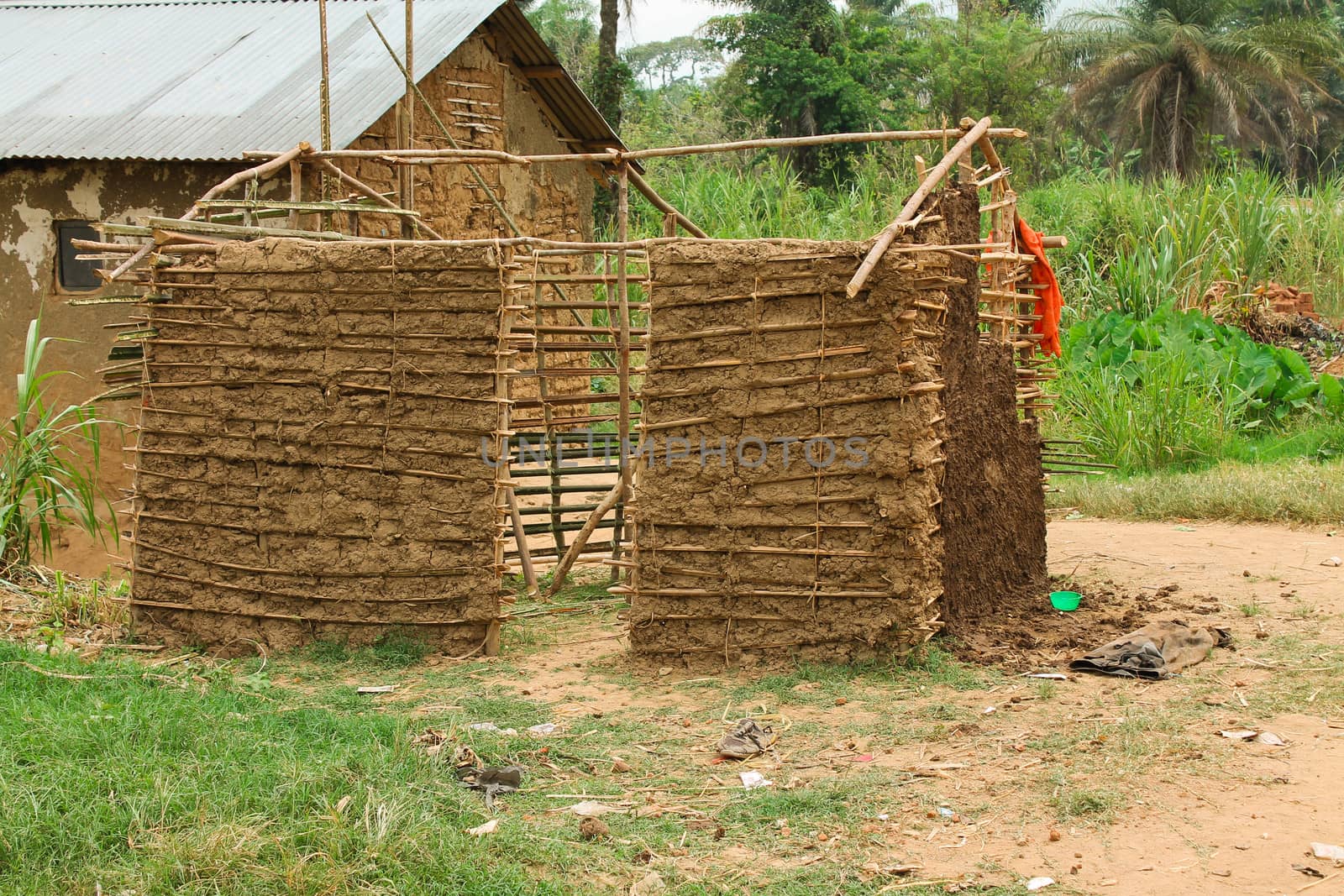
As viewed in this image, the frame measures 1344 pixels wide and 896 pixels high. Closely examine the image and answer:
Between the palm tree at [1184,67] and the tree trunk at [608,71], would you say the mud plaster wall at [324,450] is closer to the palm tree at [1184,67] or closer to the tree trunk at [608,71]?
the tree trunk at [608,71]

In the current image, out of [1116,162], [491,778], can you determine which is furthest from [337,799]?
[1116,162]

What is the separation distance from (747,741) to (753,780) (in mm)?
323

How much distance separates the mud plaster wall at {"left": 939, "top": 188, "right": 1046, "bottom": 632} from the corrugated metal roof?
13.9ft

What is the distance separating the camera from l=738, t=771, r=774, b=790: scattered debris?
4.30m

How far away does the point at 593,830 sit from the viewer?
3865 millimetres

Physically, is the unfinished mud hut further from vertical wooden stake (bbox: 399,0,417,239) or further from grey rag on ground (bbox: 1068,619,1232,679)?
vertical wooden stake (bbox: 399,0,417,239)

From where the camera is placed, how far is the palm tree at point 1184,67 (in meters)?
26.0

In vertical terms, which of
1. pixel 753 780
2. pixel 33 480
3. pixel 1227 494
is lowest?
pixel 753 780

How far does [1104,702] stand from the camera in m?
5.05

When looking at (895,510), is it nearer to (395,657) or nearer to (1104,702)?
(1104,702)

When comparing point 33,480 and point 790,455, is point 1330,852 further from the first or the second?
point 33,480

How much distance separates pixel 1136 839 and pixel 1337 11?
33.9 meters

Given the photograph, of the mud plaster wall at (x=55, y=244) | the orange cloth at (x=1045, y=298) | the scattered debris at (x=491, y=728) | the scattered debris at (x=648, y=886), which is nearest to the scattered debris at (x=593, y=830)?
the scattered debris at (x=648, y=886)

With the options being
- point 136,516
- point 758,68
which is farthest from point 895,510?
point 758,68
